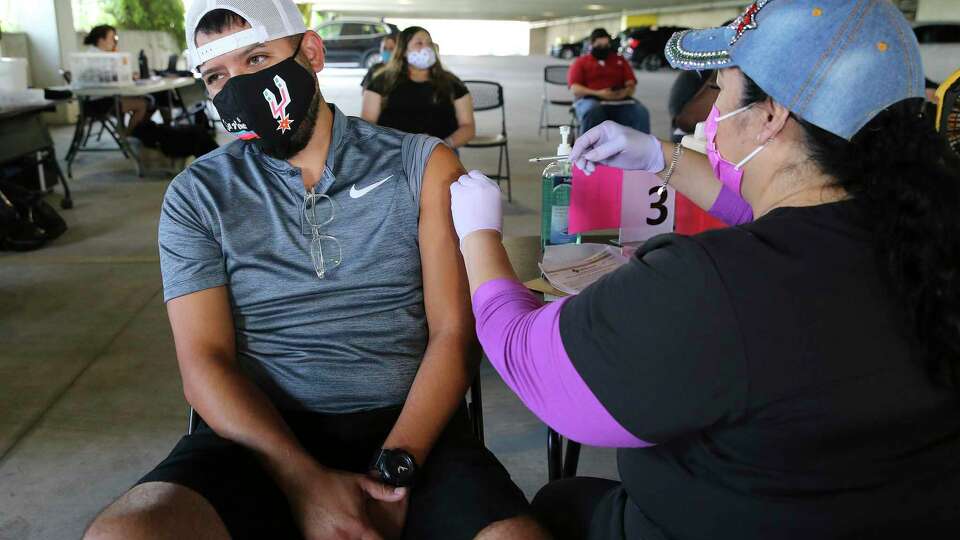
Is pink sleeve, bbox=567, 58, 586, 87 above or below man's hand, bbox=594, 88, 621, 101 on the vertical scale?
above

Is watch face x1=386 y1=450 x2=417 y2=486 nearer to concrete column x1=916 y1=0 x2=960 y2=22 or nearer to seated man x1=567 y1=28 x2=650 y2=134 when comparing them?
seated man x1=567 y1=28 x2=650 y2=134

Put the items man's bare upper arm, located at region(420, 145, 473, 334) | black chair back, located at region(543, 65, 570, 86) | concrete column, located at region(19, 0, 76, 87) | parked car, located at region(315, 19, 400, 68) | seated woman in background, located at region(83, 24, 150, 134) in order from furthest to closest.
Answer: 1. parked car, located at region(315, 19, 400, 68)
2. concrete column, located at region(19, 0, 76, 87)
3. black chair back, located at region(543, 65, 570, 86)
4. seated woman in background, located at region(83, 24, 150, 134)
5. man's bare upper arm, located at region(420, 145, 473, 334)

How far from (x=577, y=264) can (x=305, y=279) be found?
0.61 metres

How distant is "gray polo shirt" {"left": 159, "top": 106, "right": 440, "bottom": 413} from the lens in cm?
148

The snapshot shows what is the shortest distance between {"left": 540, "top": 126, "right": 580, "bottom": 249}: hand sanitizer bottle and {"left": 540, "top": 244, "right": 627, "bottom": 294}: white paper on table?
0.20ft

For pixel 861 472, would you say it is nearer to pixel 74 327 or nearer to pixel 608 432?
pixel 608 432

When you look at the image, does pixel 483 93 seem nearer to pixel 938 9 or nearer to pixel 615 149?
pixel 615 149

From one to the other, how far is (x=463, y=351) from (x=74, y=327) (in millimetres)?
2561

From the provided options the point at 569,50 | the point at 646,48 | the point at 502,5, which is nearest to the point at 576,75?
the point at 646,48

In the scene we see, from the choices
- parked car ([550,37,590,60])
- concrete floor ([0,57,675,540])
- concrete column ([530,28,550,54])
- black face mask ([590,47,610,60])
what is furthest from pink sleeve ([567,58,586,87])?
concrete column ([530,28,550,54])

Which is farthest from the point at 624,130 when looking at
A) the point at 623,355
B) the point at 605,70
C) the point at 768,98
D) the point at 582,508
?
A: the point at 605,70

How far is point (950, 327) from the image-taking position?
2.54 feet

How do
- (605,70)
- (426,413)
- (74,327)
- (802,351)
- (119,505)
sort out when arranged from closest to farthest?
(802,351), (119,505), (426,413), (74,327), (605,70)

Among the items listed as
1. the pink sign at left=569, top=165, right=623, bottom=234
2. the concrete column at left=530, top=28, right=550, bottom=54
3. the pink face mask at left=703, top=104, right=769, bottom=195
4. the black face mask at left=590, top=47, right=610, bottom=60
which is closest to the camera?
the pink face mask at left=703, top=104, right=769, bottom=195
